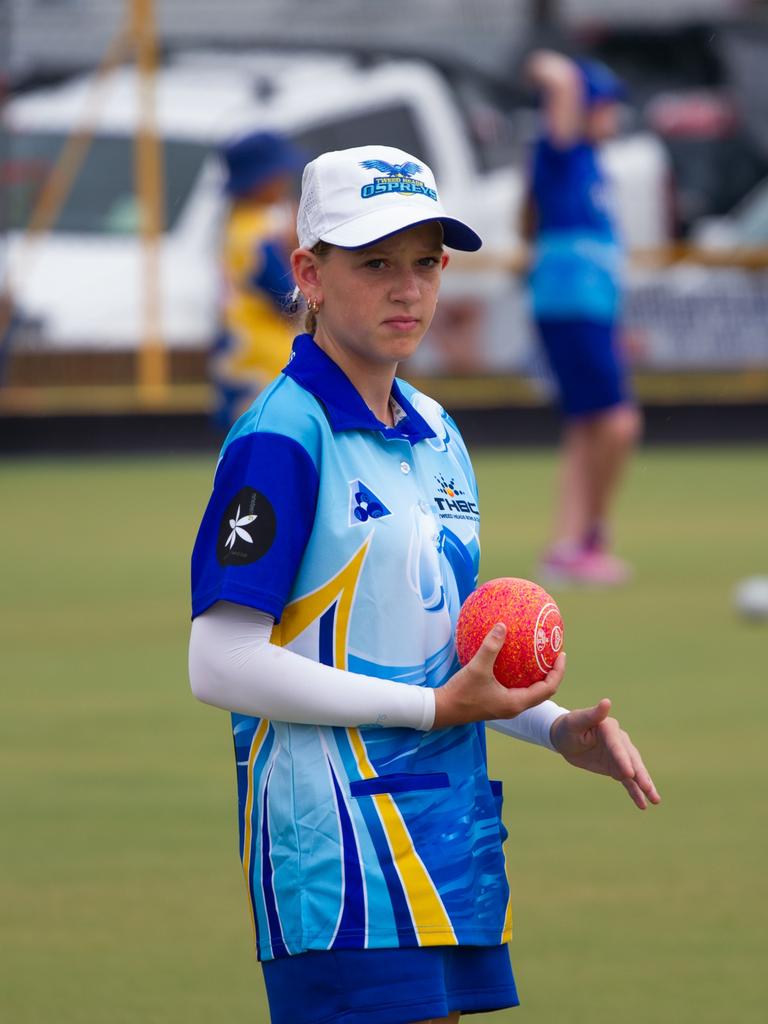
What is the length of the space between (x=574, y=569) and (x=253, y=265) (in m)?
2.13

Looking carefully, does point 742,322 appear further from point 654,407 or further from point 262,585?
point 262,585

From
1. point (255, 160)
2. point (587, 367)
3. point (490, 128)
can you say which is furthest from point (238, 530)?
point (490, 128)

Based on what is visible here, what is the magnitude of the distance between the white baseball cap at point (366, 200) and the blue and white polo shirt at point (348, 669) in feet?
0.70

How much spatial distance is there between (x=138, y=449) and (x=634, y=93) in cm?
850

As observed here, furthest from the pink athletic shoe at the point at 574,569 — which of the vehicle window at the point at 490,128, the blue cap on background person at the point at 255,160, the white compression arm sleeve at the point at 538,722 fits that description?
the vehicle window at the point at 490,128

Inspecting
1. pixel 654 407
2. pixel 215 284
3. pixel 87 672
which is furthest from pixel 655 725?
pixel 654 407

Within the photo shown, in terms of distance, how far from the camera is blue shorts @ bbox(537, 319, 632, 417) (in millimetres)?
10656

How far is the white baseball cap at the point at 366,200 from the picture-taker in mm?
3275

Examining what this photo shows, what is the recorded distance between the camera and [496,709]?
320cm

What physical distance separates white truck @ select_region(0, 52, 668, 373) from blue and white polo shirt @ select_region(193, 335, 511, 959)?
14315 millimetres

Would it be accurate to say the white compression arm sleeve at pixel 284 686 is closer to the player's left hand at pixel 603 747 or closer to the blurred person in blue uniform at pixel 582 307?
the player's left hand at pixel 603 747

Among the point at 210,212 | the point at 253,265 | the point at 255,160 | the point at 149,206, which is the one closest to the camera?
the point at 255,160

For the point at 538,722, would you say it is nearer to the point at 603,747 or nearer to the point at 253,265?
the point at 603,747

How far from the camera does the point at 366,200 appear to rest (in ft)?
10.8
